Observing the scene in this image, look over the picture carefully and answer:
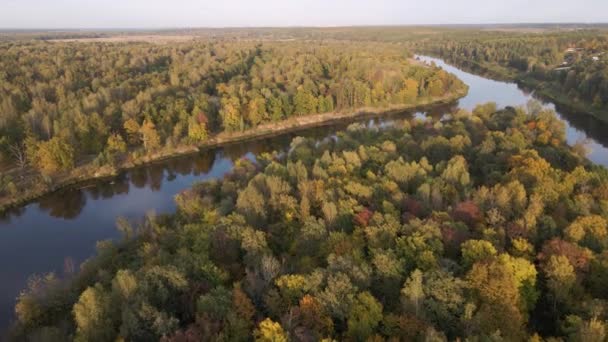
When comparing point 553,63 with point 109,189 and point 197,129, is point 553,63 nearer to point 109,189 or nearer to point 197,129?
point 197,129

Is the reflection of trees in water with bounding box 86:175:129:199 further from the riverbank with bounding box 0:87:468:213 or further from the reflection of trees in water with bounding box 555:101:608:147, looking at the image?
the reflection of trees in water with bounding box 555:101:608:147

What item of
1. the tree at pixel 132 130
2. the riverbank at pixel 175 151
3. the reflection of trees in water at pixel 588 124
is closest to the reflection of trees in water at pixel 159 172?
the riverbank at pixel 175 151

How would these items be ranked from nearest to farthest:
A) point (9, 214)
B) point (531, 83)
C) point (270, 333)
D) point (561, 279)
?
point (270, 333), point (561, 279), point (9, 214), point (531, 83)

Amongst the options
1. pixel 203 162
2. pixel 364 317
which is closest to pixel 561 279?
pixel 364 317

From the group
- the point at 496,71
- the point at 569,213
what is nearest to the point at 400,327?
the point at 569,213

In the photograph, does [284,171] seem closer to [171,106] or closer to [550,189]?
[550,189]
